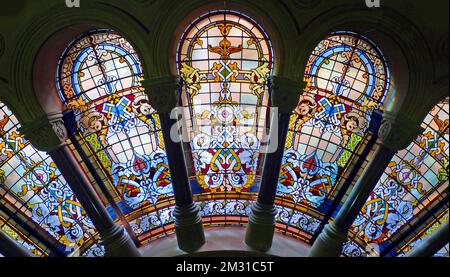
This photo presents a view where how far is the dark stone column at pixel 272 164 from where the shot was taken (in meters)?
9.12

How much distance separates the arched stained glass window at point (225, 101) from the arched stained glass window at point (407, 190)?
10.8 feet

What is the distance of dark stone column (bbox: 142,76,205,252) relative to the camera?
9.21 meters

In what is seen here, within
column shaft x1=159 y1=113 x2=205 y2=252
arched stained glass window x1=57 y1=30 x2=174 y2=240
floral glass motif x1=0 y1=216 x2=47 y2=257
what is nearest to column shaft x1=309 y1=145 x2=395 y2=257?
column shaft x1=159 y1=113 x2=205 y2=252

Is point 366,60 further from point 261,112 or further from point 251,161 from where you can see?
point 251,161

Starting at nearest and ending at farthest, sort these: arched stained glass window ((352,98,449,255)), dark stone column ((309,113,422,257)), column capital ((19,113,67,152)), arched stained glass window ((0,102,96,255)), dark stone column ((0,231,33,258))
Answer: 1. dark stone column ((309,113,422,257))
2. arched stained glass window ((352,98,449,255))
3. column capital ((19,113,67,152))
4. dark stone column ((0,231,33,258))
5. arched stained glass window ((0,102,96,255))

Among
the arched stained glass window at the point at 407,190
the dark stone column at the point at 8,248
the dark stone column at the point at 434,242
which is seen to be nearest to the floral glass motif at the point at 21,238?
the dark stone column at the point at 8,248

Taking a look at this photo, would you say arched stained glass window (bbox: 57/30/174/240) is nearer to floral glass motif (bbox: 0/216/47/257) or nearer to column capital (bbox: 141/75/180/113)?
column capital (bbox: 141/75/180/113)

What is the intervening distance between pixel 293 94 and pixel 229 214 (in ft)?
16.9

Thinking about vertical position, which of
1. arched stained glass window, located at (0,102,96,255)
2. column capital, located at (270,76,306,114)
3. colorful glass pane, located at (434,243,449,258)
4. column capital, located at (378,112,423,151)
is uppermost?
column capital, located at (270,76,306,114)

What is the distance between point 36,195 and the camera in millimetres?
11789

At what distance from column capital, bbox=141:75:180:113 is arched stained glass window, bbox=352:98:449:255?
4960 millimetres

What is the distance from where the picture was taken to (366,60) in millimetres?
10406

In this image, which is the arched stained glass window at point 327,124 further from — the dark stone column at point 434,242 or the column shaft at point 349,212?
the dark stone column at point 434,242

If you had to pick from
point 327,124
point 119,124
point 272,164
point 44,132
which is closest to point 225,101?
point 272,164
